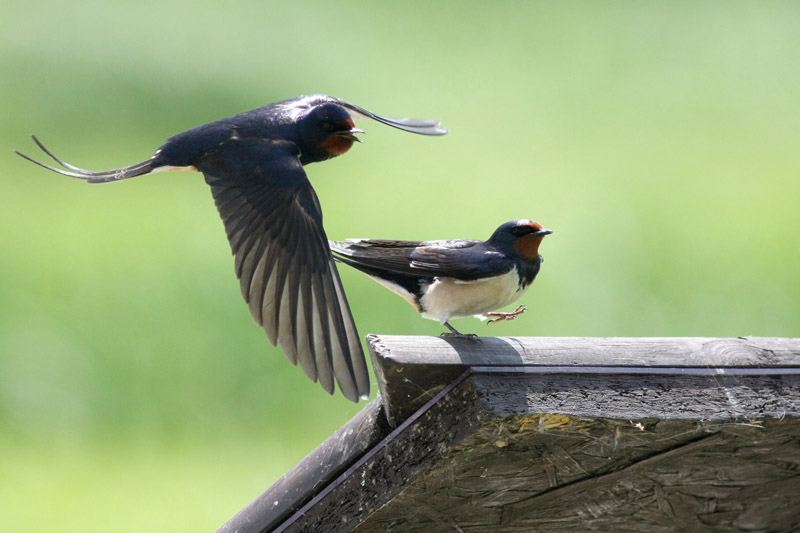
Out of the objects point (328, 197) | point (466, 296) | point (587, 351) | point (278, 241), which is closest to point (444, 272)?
point (466, 296)

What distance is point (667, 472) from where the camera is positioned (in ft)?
6.54

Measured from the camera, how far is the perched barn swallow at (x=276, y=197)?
2504 mm

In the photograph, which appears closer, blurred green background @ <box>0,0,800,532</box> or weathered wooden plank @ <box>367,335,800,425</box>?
weathered wooden plank @ <box>367,335,800,425</box>

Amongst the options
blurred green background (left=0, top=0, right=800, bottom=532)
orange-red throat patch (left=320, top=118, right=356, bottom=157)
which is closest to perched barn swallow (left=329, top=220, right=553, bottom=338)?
orange-red throat patch (left=320, top=118, right=356, bottom=157)

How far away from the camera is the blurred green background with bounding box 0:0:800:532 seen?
5898 mm

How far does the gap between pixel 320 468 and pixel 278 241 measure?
91cm

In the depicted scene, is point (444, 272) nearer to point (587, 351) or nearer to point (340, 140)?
point (340, 140)

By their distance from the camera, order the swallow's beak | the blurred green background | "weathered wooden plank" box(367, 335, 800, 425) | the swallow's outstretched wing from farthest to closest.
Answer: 1. the blurred green background
2. the swallow's beak
3. the swallow's outstretched wing
4. "weathered wooden plank" box(367, 335, 800, 425)

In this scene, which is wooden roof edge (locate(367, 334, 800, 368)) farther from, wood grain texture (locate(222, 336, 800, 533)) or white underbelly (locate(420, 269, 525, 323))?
white underbelly (locate(420, 269, 525, 323))

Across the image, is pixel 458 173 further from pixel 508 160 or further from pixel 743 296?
pixel 743 296

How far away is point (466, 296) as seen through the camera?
255cm

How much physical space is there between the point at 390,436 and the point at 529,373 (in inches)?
9.6

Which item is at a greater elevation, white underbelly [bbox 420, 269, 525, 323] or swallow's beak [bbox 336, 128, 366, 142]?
swallow's beak [bbox 336, 128, 366, 142]

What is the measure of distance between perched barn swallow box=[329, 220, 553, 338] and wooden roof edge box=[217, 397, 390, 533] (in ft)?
2.23
